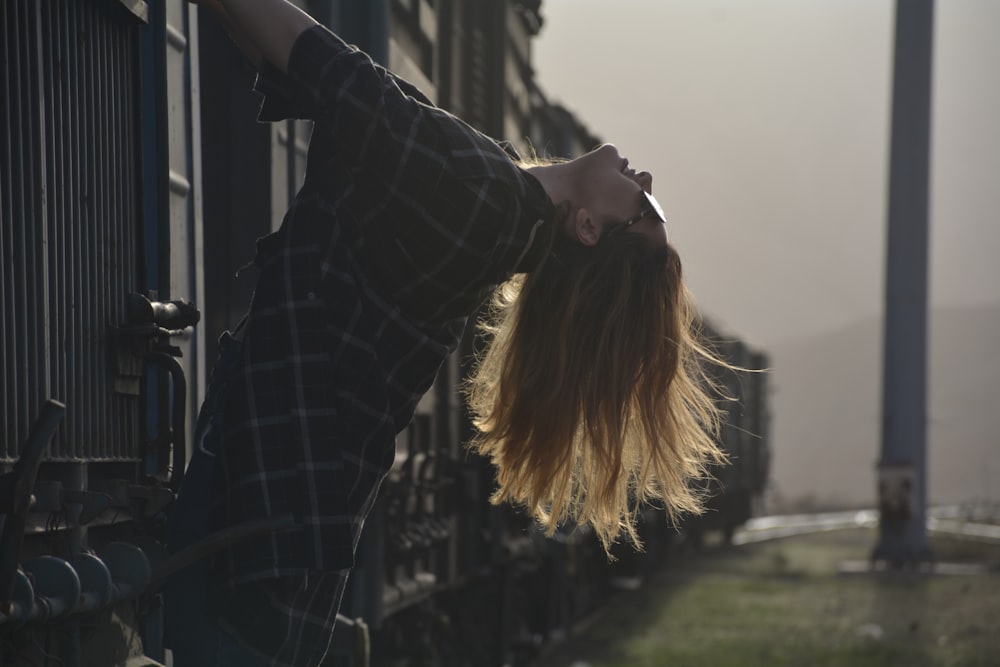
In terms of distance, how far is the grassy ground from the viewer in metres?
9.32

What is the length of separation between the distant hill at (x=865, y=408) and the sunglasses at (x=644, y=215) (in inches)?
3090

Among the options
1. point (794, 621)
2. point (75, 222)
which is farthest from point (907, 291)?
point (75, 222)

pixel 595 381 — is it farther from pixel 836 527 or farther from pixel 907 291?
pixel 836 527

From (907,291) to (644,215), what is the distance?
15347 mm

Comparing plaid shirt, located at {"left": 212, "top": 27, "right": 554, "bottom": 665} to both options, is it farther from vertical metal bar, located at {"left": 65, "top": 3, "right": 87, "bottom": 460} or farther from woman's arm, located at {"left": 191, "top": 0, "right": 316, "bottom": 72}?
vertical metal bar, located at {"left": 65, "top": 3, "right": 87, "bottom": 460}

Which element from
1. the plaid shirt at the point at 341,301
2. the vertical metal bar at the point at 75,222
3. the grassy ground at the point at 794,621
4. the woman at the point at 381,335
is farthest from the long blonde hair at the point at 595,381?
the grassy ground at the point at 794,621

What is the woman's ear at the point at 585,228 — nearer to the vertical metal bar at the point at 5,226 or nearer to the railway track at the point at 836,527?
the vertical metal bar at the point at 5,226

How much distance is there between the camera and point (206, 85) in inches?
161

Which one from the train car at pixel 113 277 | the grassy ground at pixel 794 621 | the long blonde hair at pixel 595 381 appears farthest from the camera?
the grassy ground at pixel 794 621

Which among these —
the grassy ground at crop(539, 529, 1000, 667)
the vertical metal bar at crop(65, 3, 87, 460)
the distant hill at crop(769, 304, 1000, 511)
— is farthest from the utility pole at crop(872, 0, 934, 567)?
the distant hill at crop(769, 304, 1000, 511)

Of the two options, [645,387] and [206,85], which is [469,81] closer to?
[206,85]

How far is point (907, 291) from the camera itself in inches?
674

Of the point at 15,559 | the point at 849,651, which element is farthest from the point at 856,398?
the point at 15,559

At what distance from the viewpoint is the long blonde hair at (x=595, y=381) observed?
2414 mm
